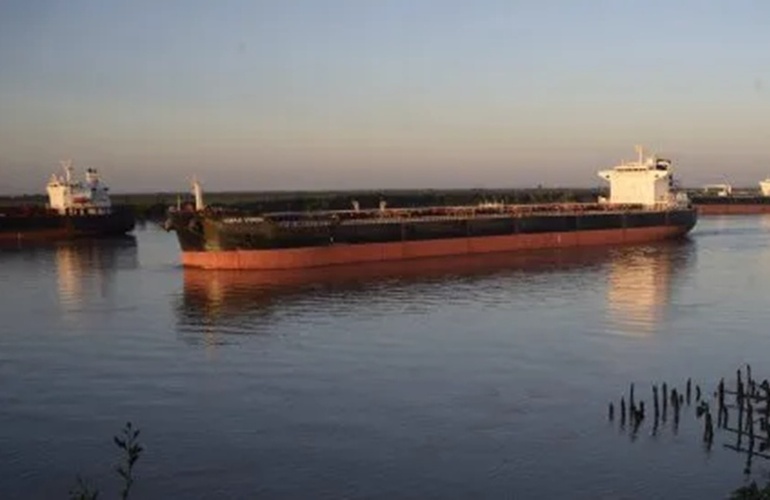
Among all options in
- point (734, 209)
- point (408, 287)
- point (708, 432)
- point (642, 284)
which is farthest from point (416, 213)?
point (734, 209)

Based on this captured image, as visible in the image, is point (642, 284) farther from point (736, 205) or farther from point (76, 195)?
point (736, 205)

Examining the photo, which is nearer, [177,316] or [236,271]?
[177,316]

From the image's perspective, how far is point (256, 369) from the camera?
18125 mm

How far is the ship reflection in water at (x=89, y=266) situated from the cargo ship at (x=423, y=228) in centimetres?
406

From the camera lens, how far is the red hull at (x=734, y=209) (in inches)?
4156

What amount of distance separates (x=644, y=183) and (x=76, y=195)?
40.4 m

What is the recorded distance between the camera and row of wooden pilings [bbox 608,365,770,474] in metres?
12.6

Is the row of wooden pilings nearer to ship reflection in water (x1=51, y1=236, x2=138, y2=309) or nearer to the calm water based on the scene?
the calm water

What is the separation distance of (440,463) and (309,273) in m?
24.6

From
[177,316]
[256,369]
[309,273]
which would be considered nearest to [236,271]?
[309,273]

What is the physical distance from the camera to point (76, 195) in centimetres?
6119

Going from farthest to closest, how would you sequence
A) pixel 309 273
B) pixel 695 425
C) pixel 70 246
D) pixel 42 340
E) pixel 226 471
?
pixel 70 246 < pixel 309 273 < pixel 42 340 < pixel 695 425 < pixel 226 471

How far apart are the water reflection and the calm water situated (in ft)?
0.61

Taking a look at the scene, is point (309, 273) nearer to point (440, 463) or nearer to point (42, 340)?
point (42, 340)
